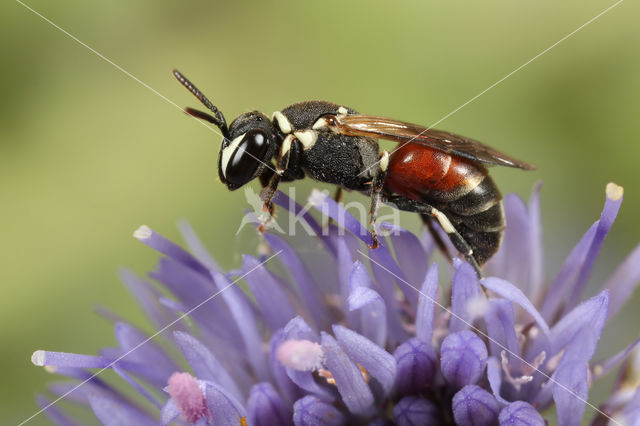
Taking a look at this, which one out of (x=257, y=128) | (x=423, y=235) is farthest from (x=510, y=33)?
(x=257, y=128)

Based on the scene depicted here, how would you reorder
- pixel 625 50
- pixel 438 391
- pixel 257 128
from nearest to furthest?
pixel 438 391 < pixel 257 128 < pixel 625 50

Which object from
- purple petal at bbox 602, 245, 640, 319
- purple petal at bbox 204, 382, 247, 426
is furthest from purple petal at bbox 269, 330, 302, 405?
purple petal at bbox 602, 245, 640, 319

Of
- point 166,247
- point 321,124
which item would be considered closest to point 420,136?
point 321,124

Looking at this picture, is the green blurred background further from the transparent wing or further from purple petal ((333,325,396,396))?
A: purple petal ((333,325,396,396))

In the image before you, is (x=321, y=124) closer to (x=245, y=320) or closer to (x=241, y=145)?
(x=241, y=145)

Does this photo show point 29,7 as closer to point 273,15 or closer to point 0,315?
point 273,15

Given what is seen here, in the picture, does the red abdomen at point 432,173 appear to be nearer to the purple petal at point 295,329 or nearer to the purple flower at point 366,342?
the purple flower at point 366,342
